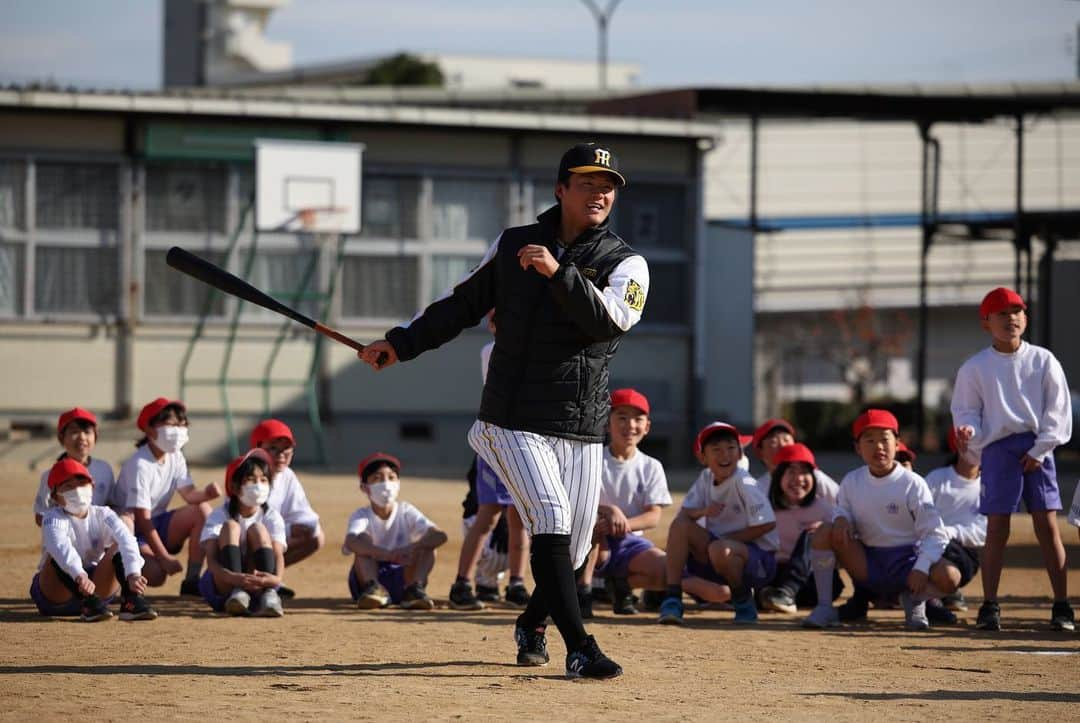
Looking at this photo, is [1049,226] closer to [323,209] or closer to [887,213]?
[323,209]

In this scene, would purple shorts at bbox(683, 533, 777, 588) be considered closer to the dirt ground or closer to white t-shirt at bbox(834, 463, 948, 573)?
the dirt ground

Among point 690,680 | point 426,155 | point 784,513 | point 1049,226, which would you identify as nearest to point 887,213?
point 1049,226

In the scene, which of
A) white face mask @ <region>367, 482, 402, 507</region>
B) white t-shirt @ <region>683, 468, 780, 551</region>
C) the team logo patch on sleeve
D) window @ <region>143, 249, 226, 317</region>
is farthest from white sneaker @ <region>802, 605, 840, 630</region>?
window @ <region>143, 249, 226, 317</region>

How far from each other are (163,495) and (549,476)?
4.12 metres

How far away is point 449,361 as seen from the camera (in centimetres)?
2197

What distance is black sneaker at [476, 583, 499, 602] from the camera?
34.3 ft

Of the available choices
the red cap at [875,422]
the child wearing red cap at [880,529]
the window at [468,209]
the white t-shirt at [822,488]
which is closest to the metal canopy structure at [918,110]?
the window at [468,209]

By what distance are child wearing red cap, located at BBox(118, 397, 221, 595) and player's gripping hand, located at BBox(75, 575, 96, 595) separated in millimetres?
926

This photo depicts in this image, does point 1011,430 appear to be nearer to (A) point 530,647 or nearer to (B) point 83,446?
(A) point 530,647

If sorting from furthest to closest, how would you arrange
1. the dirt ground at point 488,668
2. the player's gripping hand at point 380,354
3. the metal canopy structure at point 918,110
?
the metal canopy structure at point 918,110, the player's gripping hand at point 380,354, the dirt ground at point 488,668

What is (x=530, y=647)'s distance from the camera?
297 inches

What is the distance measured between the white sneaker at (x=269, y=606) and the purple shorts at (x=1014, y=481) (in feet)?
13.1

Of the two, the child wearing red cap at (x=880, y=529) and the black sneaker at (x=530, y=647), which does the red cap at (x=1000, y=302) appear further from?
the black sneaker at (x=530, y=647)

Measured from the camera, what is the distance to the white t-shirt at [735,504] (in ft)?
32.6
